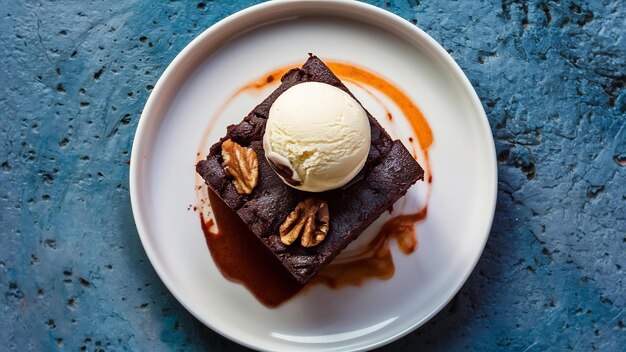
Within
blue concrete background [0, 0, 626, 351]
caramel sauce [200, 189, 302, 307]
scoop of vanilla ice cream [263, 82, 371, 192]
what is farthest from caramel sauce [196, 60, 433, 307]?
scoop of vanilla ice cream [263, 82, 371, 192]

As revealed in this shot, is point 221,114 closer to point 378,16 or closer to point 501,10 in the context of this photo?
point 378,16

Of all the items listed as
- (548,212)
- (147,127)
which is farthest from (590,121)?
(147,127)

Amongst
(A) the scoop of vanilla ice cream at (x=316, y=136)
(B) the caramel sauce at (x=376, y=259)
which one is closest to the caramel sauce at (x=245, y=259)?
(B) the caramel sauce at (x=376, y=259)

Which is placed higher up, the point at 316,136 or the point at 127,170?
the point at 316,136

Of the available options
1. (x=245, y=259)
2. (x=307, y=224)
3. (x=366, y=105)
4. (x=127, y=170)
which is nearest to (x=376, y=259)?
(x=307, y=224)

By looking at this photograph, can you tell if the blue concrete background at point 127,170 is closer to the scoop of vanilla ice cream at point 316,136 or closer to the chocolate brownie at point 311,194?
the chocolate brownie at point 311,194

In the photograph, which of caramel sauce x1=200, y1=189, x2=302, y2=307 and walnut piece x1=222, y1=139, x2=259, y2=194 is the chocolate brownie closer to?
walnut piece x1=222, y1=139, x2=259, y2=194

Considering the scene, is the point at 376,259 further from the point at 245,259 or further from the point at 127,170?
the point at 127,170
